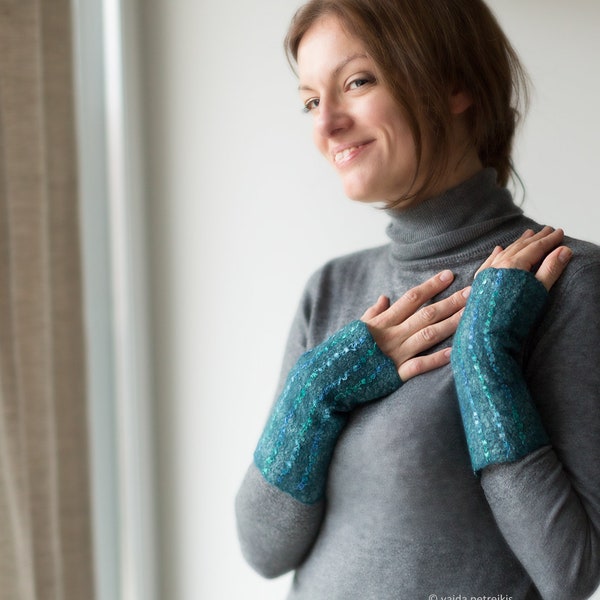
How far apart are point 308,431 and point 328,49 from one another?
1.74ft

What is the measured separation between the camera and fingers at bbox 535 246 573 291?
1.01m

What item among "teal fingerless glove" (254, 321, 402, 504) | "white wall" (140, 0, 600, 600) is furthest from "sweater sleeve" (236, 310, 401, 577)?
"white wall" (140, 0, 600, 600)

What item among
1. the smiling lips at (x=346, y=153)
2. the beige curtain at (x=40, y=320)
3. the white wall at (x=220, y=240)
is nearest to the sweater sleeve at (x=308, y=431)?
the smiling lips at (x=346, y=153)

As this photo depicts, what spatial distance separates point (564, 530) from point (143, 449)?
122 cm

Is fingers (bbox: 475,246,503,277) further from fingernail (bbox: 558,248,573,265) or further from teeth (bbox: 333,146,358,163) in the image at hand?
teeth (bbox: 333,146,358,163)

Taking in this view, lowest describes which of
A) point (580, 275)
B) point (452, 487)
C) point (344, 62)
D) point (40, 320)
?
point (452, 487)

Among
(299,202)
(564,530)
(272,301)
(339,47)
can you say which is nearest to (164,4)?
(299,202)

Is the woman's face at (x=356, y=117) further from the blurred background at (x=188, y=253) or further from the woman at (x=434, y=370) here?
the blurred background at (x=188, y=253)

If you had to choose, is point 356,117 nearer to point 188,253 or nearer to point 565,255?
point 565,255

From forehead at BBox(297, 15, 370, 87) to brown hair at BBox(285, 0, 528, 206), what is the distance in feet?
0.03

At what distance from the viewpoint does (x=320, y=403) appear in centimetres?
108

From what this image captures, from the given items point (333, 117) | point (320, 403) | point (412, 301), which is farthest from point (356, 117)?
point (320, 403)

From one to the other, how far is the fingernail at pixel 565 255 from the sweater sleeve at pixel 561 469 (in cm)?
3

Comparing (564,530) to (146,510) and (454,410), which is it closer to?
(454,410)
